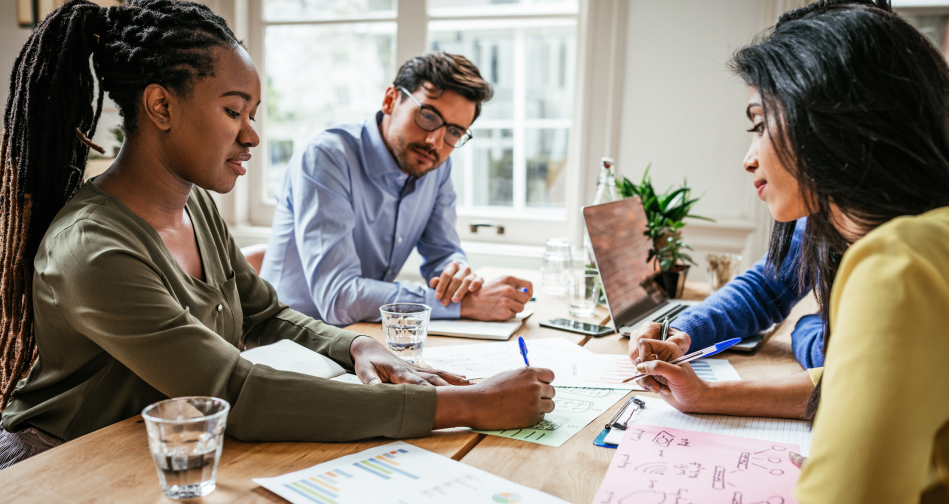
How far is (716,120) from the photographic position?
111 inches

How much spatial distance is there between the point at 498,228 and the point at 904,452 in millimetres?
2850

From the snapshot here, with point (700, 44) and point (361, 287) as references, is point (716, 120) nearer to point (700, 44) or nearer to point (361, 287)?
point (700, 44)

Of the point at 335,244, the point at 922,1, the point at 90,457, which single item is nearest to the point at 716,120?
the point at 922,1

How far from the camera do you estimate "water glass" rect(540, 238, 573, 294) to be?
1.93 m

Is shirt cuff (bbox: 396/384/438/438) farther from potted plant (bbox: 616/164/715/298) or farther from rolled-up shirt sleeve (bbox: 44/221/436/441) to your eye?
potted plant (bbox: 616/164/715/298)

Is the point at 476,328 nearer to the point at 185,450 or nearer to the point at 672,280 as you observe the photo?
the point at 672,280

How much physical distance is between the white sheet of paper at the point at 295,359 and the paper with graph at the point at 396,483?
352mm

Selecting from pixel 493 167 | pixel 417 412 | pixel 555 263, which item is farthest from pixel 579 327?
pixel 493 167

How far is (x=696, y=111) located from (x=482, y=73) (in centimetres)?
108

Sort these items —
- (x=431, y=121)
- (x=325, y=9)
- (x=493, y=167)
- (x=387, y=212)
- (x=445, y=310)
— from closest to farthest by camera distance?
1. (x=445, y=310)
2. (x=431, y=121)
3. (x=387, y=212)
4. (x=493, y=167)
5. (x=325, y=9)

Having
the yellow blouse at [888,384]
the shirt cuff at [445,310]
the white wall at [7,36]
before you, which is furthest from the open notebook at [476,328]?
the white wall at [7,36]

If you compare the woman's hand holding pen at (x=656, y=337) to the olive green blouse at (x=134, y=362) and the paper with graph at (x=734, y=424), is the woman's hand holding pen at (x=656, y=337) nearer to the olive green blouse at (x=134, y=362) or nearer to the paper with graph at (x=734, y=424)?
the paper with graph at (x=734, y=424)

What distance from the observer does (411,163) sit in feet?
6.74

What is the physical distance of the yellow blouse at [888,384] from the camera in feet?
1.74
